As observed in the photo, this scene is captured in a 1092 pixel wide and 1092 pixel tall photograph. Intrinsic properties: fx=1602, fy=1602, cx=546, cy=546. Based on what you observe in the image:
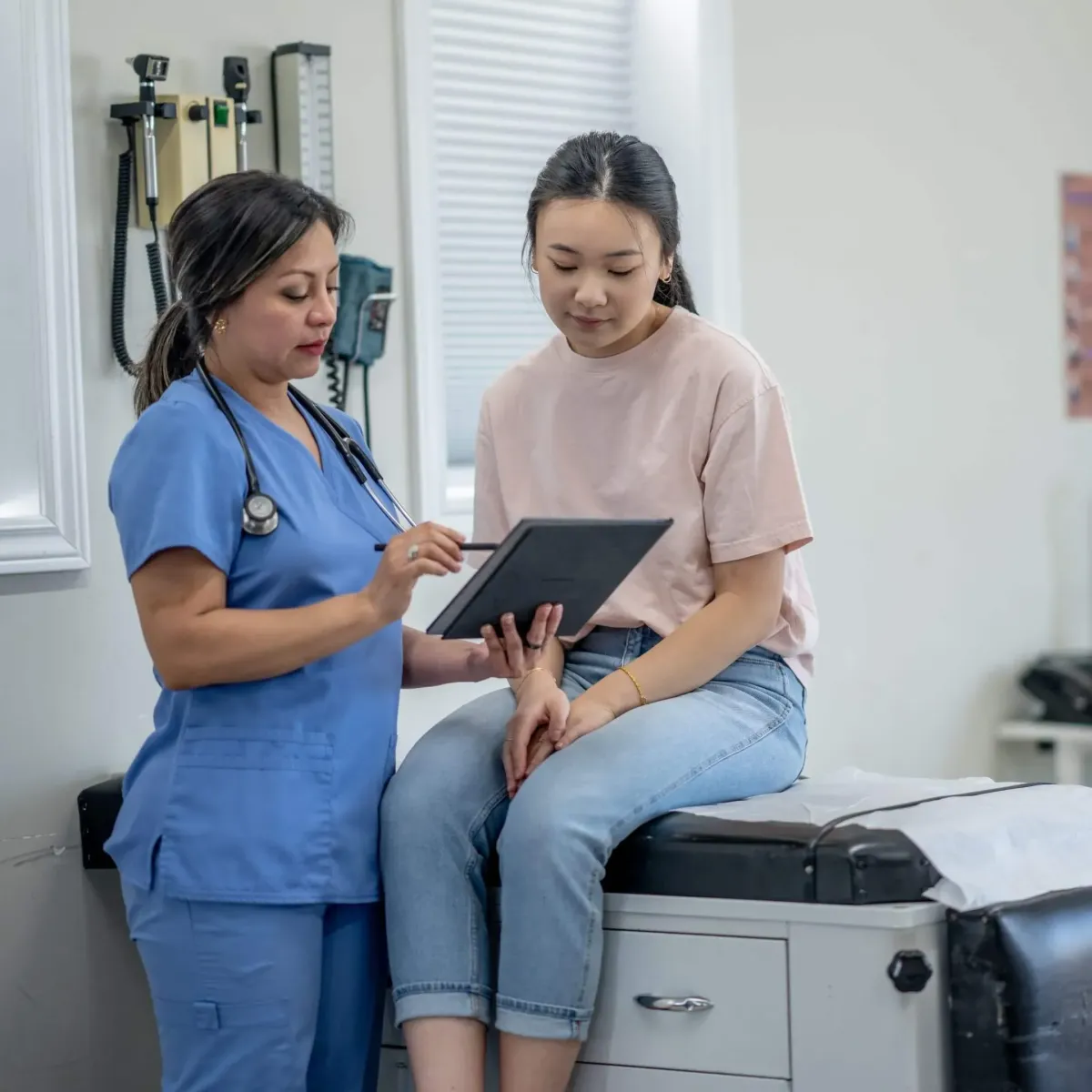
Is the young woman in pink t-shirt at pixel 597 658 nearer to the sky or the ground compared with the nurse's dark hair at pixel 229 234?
nearer to the ground

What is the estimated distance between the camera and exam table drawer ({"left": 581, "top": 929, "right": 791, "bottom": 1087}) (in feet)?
5.65

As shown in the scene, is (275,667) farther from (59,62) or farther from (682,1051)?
(59,62)

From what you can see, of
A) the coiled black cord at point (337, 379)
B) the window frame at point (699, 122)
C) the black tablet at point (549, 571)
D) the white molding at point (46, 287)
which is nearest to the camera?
the black tablet at point (549, 571)

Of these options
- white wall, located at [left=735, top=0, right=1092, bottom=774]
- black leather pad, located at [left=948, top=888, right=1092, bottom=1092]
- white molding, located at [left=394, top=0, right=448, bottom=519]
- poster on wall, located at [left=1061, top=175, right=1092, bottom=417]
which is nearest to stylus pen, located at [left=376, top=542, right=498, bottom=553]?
black leather pad, located at [left=948, top=888, right=1092, bottom=1092]

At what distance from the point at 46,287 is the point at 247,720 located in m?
0.87

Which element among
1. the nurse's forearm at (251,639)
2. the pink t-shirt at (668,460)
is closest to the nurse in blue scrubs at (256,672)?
the nurse's forearm at (251,639)

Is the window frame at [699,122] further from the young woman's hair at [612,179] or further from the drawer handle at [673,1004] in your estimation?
the drawer handle at [673,1004]

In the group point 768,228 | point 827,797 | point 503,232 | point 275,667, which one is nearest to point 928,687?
point 768,228

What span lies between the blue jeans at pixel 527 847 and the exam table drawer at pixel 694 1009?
Answer: 70 millimetres

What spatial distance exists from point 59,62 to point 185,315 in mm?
694

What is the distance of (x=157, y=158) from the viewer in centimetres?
235

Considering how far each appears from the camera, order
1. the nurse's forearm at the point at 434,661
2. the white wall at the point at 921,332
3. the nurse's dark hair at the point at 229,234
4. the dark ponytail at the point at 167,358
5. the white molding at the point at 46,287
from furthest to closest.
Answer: the white wall at the point at 921,332 < the white molding at the point at 46,287 < the nurse's forearm at the point at 434,661 < the dark ponytail at the point at 167,358 < the nurse's dark hair at the point at 229,234

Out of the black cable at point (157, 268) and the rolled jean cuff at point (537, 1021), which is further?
the black cable at point (157, 268)

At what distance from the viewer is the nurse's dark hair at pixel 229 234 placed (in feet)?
5.53
